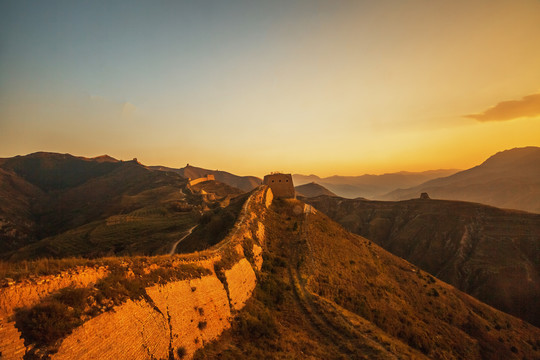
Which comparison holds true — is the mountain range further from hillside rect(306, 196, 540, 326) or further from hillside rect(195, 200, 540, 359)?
hillside rect(306, 196, 540, 326)

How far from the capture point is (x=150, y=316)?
10992 millimetres

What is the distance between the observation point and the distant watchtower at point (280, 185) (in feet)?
173

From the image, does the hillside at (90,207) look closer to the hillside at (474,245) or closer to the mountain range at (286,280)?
the mountain range at (286,280)

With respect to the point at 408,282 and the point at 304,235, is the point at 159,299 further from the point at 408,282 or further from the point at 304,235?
the point at 408,282

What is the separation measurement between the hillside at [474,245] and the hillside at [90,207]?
65.9 meters

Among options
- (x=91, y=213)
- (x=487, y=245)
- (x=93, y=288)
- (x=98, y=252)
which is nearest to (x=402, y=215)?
(x=487, y=245)

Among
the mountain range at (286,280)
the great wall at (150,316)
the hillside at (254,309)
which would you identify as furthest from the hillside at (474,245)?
the great wall at (150,316)

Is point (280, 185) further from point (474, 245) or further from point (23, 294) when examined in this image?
point (474, 245)

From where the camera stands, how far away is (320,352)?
15055mm

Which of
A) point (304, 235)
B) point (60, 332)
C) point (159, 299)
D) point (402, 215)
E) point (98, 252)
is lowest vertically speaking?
point (402, 215)

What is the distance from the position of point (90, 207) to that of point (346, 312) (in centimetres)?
10017

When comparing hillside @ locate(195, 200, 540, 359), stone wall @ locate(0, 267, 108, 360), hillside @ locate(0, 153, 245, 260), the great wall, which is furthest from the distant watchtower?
stone wall @ locate(0, 267, 108, 360)

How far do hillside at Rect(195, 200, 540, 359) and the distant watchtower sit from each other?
5221 mm

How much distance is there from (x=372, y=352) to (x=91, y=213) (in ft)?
301
